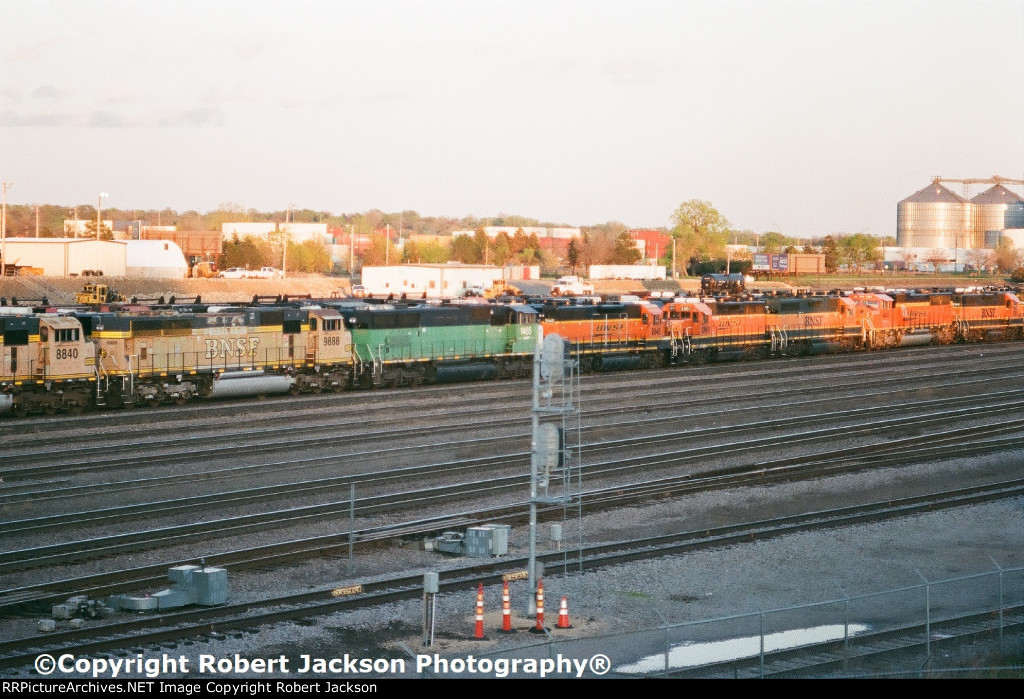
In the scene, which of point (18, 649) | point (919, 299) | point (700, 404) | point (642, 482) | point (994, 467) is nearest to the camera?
point (18, 649)

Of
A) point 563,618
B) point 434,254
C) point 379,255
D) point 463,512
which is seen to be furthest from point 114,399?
point 379,255

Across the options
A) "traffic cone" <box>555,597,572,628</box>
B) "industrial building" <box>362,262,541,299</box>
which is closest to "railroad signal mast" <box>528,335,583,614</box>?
"traffic cone" <box>555,597,572,628</box>

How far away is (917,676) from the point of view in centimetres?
1471

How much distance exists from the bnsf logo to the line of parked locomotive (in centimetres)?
4

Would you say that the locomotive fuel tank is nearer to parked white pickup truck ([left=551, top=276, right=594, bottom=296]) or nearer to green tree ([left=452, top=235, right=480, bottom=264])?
parked white pickup truck ([left=551, top=276, right=594, bottom=296])

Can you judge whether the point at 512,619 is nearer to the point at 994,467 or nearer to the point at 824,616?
the point at 824,616

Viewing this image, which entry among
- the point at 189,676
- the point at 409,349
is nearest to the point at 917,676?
the point at 189,676

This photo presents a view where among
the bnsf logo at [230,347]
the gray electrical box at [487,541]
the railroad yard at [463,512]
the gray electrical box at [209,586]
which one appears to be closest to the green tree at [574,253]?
the railroad yard at [463,512]

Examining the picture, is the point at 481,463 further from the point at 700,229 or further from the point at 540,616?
the point at 700,229

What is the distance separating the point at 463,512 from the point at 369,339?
2146 cm

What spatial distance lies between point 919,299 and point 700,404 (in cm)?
3265

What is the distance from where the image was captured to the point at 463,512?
2555 centimetres

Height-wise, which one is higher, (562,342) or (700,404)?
(562,342)

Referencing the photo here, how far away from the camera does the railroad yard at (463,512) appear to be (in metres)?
17.8
